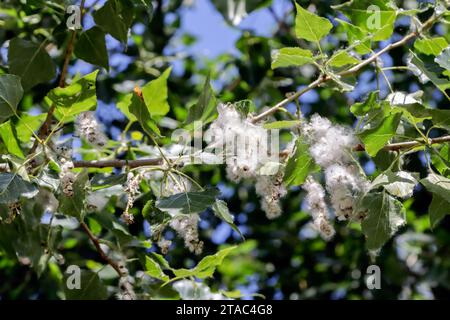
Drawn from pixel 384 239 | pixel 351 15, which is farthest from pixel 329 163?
pixel 351 15

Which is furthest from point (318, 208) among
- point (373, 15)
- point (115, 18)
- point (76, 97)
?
point (115, 18)

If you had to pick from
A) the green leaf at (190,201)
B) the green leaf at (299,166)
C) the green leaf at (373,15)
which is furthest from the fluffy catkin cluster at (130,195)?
the green leaf at (373,15)

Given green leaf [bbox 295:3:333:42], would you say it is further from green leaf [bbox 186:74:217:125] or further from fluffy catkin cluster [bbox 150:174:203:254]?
fluffy catkin cluster [bbox 150:174:203:254]

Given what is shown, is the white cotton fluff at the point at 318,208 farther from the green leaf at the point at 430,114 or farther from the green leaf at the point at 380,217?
the green leaf at the point at 430,114

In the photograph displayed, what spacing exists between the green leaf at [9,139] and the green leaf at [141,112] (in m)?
0.24

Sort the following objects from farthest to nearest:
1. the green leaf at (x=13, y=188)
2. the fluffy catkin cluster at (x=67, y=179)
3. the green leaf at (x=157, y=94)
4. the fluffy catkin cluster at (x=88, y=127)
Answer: the green leaf at (x=157, y=94) → the fluffy catkin cluster at (x=88, y=127) → the fluffy catkin cluster at (x=67, y=179) → the green leaf at (x=13, y=188)

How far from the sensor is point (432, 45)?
1.42m

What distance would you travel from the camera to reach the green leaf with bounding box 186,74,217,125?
4.50 ft

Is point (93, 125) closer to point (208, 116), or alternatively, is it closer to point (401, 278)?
point (208, 116)

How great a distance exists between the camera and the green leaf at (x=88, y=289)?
1.66 metres

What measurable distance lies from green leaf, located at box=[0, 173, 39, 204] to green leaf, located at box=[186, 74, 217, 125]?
33cm

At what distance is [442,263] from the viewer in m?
2.96
